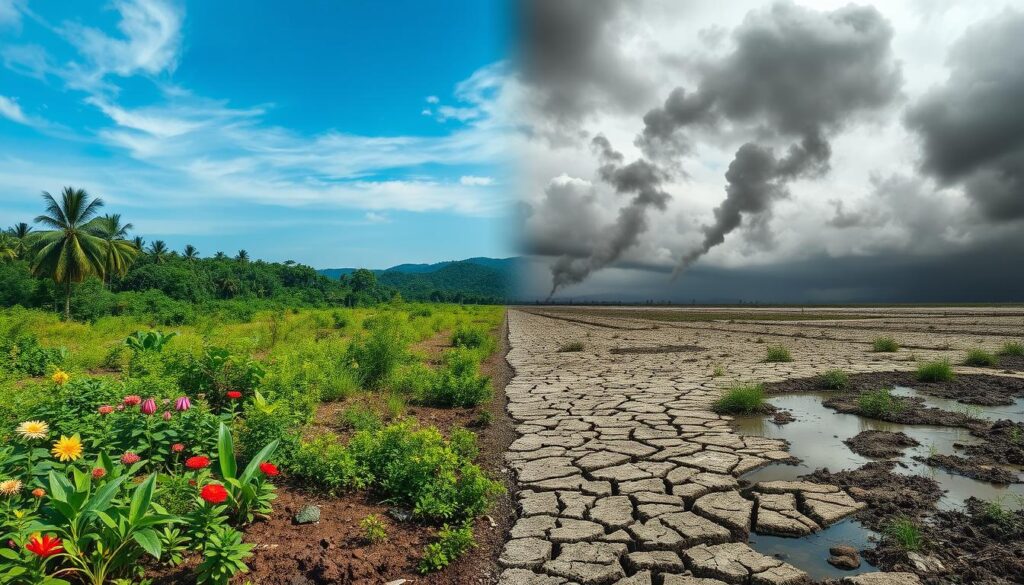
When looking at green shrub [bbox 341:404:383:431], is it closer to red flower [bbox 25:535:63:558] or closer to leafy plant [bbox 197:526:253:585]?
leafy plant [bbox 197:526:253:585]

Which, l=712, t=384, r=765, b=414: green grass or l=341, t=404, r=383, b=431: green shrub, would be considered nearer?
l=341, t=404, r=383, b=431: green shrub

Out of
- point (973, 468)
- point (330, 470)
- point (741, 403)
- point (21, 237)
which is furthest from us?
point (21, 237)

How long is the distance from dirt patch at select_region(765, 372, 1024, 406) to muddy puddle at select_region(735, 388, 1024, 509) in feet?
1.55

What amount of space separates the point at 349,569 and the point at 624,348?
12844mm

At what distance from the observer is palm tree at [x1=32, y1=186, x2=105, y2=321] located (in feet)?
104

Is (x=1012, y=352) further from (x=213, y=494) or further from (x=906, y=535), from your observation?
(x=213, y=494)

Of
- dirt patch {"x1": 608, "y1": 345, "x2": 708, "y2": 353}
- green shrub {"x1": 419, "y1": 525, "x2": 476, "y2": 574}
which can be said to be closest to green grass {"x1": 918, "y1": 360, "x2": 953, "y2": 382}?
dirt patch {"x1": 608, "y1": 345, "x2": 708, "y2": 353}

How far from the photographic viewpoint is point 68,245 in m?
32.3

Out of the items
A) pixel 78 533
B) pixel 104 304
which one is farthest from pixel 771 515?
pixel 104 304

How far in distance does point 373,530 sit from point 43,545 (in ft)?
4.57

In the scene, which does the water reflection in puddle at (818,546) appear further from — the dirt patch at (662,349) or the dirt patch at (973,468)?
the dirt patch at (662,349)

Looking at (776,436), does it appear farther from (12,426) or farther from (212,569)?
(12,426)

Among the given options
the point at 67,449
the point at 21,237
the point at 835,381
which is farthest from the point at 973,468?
the point at 21,237

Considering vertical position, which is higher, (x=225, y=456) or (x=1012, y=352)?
(x=225, y=456)
